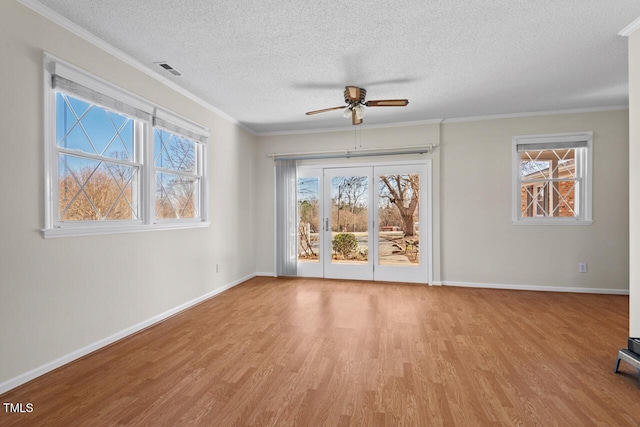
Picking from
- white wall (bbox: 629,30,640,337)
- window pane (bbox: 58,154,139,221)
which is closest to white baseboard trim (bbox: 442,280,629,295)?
white wall (bbox: 629,30,640,337)

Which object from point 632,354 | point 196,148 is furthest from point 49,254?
point 632,354

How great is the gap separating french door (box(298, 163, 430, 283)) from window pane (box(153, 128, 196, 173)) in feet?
6.76

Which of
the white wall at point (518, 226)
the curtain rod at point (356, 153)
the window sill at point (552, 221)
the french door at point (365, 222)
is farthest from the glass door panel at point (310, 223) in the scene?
the window sill at point (552, 221)

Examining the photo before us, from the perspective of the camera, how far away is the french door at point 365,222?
5.16 metres

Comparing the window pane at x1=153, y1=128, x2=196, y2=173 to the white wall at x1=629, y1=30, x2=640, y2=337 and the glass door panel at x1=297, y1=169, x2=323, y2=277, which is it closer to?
the glass door panel at x1=297, y1=169, x2=323, y2=277

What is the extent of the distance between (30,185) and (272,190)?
12.2 ft

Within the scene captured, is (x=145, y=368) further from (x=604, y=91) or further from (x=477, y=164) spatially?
(x=604, y=91)

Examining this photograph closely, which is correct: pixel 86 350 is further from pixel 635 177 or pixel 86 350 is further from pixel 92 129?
pixel 635 177

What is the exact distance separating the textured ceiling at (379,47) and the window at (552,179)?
628 mm

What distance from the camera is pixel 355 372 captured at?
7.66 ft

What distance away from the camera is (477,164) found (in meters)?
4.91

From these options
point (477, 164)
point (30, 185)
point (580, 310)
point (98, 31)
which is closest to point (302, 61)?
point (98, 31)

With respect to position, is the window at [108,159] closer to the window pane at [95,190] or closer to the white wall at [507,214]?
the window pane at [95,190]

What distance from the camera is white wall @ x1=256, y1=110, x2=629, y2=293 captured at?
14.7ft
